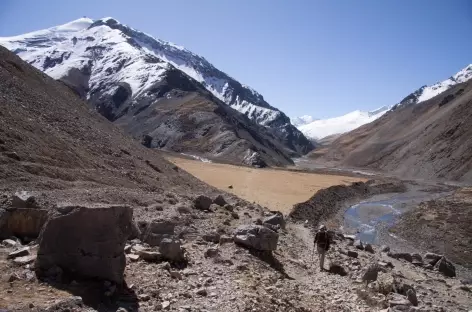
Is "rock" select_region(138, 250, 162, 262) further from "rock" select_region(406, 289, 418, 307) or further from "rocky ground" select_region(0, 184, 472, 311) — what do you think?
"rock" select_region(406, 289, 418, 307)

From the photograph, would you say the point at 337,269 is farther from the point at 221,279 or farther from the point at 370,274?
the point at 221,279

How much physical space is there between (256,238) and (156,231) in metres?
3.83

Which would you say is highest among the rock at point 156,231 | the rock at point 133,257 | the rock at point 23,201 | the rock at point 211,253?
the rock at point 23,201

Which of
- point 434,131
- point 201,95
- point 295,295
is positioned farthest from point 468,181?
point 201,95

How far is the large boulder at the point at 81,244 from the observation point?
10.1m

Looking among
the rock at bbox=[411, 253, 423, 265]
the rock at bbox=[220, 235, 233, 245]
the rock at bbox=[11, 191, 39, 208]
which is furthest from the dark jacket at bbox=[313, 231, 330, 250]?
the rock at bbox=[11, 191, 39, 208]

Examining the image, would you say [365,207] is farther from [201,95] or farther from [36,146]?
[201,95]

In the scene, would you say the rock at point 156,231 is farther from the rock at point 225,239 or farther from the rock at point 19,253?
the rock at point 19,253

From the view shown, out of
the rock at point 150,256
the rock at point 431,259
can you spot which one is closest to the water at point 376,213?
the rock at point 431,259

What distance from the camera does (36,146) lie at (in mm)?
23781

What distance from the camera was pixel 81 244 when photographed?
33.2ft

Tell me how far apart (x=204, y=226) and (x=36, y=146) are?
11.0 metres

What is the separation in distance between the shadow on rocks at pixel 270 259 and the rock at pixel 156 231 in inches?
125

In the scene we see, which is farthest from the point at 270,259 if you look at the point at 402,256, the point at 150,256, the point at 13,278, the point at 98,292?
the point at 402,256
